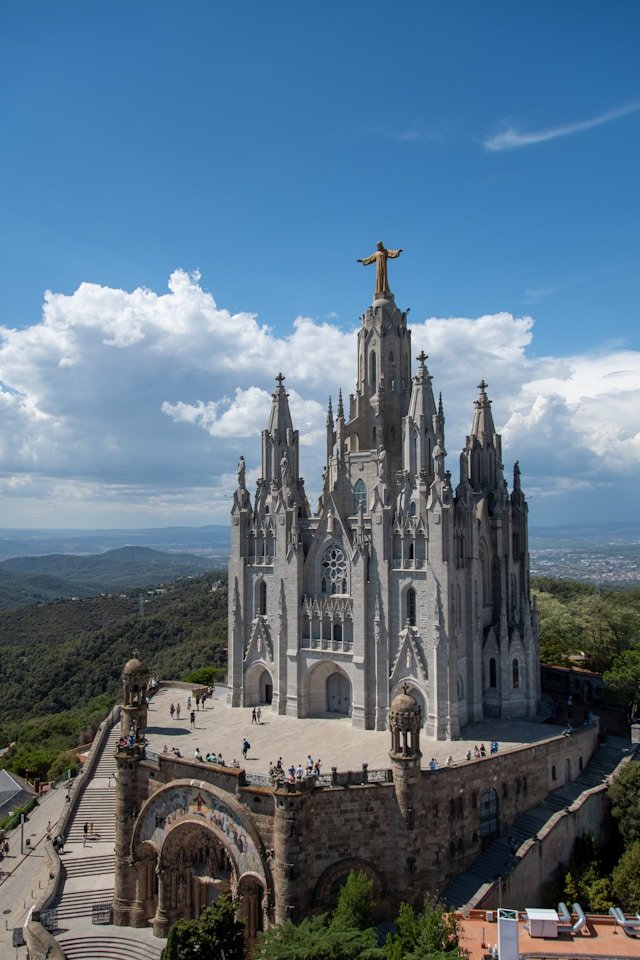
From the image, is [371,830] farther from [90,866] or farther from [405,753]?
[90,866]

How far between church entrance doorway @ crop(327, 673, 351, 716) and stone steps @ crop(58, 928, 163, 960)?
14986mm

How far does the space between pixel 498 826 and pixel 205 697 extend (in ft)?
66.0

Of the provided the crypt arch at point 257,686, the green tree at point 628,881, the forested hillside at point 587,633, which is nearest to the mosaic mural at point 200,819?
the crypt arch at point 257,686

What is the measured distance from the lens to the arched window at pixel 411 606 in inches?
1454

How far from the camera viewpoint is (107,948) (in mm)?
28000

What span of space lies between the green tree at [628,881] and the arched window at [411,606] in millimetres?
13720

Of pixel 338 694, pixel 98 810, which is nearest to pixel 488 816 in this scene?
pixel 338 694

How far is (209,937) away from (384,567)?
61.9 ft

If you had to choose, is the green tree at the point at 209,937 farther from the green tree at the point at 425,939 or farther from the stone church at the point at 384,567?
the stone church at the point at 384,567

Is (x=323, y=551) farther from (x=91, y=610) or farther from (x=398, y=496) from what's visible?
(x=91, y=610)

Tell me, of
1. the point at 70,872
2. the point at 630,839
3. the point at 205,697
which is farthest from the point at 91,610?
the point at 630,839

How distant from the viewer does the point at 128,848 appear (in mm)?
30812

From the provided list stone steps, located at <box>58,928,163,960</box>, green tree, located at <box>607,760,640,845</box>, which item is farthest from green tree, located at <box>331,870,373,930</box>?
green tree, located at <box>607,760,640,845</box>

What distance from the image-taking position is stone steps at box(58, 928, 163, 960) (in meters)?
27.5
